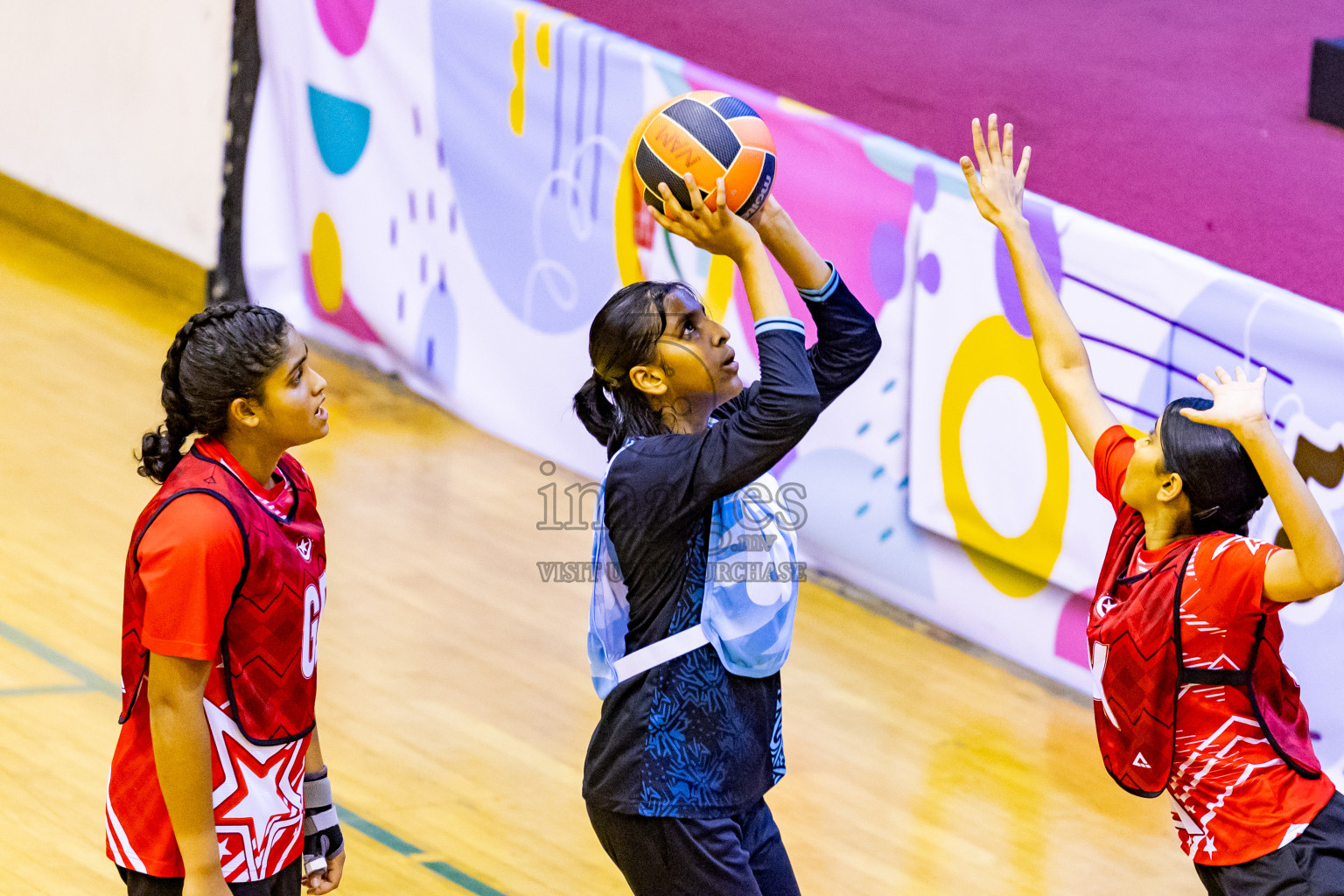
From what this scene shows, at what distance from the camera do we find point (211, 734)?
8.21 ft

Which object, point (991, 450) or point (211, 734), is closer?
point (211, 734)

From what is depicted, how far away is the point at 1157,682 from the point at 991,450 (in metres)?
2.54

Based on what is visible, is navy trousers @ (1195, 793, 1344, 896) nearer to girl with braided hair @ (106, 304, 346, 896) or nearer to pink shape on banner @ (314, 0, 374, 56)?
girl with braided hair @ (106, 304, 346, 896)

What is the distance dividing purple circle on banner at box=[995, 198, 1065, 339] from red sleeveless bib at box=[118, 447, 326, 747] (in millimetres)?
2877

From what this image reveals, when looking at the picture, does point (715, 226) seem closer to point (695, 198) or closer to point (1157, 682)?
point (695, 198)

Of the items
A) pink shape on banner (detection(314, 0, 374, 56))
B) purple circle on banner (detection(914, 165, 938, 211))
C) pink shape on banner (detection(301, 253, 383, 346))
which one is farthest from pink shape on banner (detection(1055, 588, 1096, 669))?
pink shape on banner (detection(314, 0, 374, 56))

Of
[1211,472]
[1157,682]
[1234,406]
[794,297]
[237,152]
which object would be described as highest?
[1234,406]

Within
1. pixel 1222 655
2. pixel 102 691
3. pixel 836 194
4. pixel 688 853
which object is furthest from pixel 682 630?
pixel 836 194

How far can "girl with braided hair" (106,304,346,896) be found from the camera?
2.40 metres

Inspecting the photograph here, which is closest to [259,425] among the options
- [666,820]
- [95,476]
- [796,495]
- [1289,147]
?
[666,820]

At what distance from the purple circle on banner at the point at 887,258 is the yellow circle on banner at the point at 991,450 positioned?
1.05 feet

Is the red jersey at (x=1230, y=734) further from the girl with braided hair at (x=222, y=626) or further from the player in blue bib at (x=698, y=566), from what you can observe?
the girl with braided hair at (x=222, y=626)

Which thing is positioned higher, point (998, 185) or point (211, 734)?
point (998, 185)

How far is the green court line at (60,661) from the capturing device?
4.70 meters
